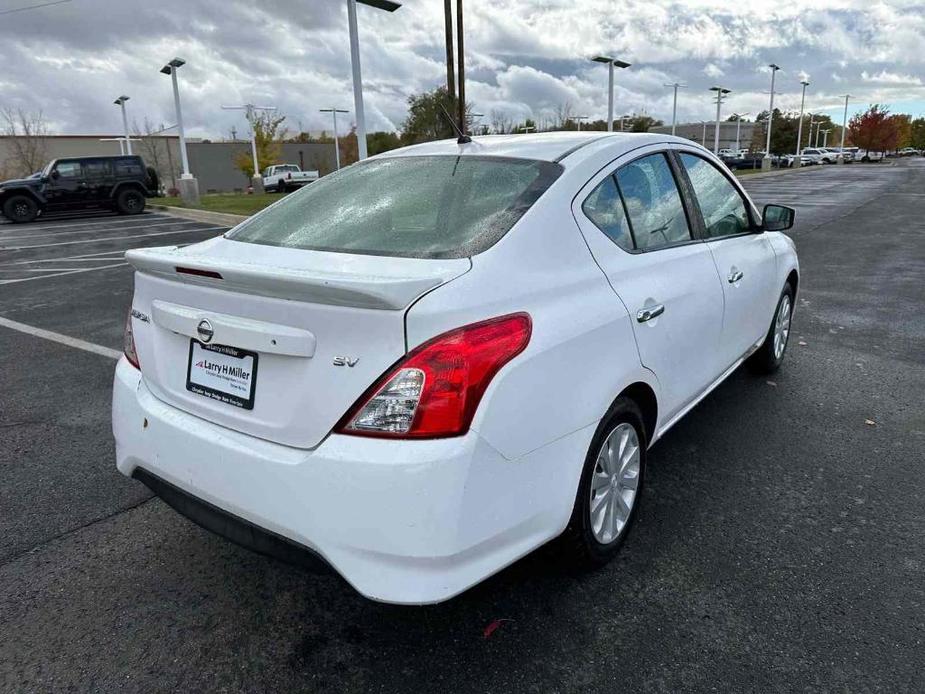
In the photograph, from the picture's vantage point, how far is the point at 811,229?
14.0m

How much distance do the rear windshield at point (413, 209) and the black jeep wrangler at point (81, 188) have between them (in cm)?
2156

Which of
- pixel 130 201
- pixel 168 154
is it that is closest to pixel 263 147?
pixel 168 154

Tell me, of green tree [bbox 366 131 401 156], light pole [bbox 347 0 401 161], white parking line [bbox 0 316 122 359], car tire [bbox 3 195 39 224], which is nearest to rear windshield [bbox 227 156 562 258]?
white parking line [bbox 0 316 122 359]

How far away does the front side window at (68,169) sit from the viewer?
21062mm

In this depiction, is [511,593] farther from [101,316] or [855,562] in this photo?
[101,316]

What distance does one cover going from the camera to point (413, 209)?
2.67 metres

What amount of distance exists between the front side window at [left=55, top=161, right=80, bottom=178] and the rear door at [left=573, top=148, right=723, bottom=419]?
22.6 meters

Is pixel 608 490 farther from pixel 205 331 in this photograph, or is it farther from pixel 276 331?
pixel 205 331

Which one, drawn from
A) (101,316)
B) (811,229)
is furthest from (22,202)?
(811,229)

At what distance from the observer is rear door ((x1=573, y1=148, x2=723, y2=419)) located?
101 inches

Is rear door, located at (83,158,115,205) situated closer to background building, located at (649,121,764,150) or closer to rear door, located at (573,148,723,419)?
rear door, located at (573,148,723,419)

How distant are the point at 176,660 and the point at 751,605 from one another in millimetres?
1936

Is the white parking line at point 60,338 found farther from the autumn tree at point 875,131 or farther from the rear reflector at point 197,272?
the autumn tree at point 875,131

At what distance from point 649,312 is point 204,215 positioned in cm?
1959
